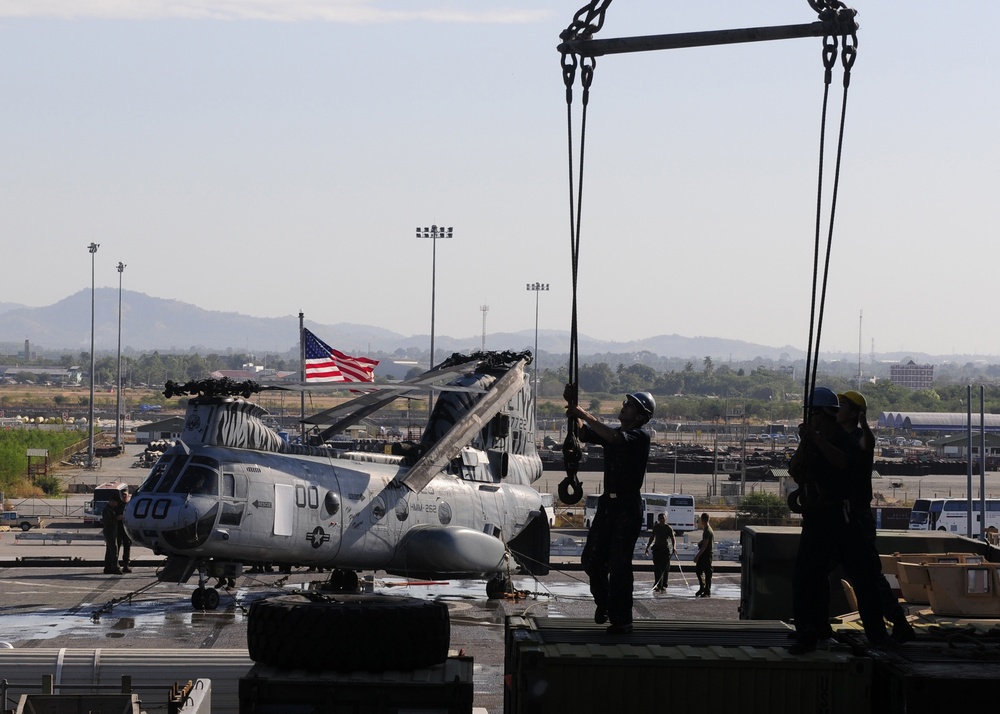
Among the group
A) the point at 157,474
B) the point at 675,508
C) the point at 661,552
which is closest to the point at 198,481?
the point at 157,474

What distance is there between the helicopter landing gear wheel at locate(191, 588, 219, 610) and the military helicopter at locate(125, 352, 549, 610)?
21mm

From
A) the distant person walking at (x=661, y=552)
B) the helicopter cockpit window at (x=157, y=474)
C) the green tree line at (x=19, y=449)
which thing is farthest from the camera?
the green tree line at (x=19, y=449)

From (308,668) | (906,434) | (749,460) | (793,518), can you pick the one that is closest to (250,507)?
(308,668)

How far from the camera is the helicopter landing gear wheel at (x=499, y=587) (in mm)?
26422

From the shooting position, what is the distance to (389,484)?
992 inches

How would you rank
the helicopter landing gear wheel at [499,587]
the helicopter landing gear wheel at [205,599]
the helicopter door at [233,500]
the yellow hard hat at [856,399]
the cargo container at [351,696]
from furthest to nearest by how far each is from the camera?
the helicopter landing gear wheel at [499,587]
the helicopter landing gear wheel at [205,599]
the helicopter door at [233,500]
the yellow hard hat at [856,399]
the cargo container at [351,696]

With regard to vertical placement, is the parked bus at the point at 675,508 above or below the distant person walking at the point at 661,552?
below

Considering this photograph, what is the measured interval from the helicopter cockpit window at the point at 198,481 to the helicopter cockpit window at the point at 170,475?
0.14 meters

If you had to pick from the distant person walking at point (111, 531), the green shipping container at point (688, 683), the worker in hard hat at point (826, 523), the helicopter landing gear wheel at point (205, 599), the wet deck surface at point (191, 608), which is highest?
the worker in hard hat at point (826, 523)

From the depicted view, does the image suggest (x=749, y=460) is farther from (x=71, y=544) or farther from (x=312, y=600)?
(x=312, y=600)

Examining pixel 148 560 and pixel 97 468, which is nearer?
pixel 148 560

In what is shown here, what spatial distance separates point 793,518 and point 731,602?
898 inches

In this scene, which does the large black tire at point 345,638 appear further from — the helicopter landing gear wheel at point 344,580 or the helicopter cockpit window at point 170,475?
the helicopter landing gear wheel at point 344,580

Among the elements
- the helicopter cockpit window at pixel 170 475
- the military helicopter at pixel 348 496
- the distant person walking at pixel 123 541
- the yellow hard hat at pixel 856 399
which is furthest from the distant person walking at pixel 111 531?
the yellow hard hat at pixel 856 399
